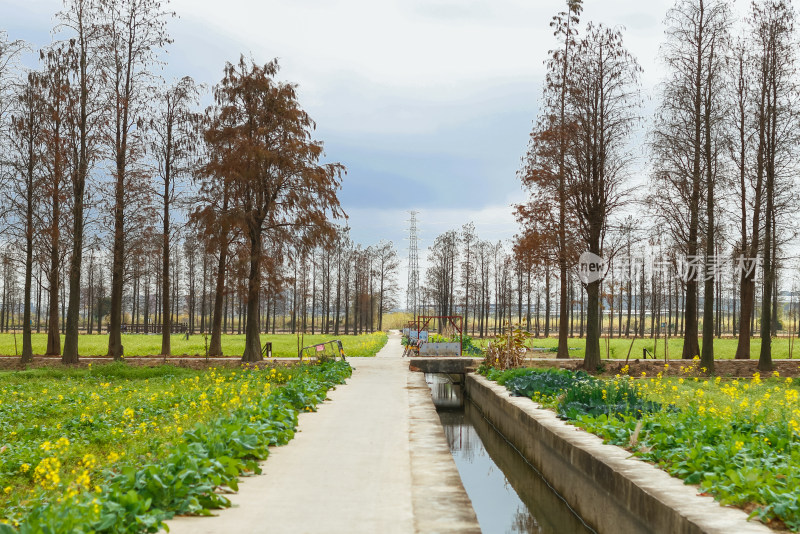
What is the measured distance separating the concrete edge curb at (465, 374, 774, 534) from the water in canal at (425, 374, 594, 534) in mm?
228

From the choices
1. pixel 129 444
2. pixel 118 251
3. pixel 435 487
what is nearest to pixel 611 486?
pixel 435 487

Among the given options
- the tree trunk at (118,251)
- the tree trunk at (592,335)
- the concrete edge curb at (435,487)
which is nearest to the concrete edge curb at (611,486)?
the concrete edge curb at (435,487)

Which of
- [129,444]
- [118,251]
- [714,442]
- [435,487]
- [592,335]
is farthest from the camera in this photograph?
[118,251]

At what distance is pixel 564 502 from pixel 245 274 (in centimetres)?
1664

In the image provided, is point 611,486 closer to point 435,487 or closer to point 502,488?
point 435,487

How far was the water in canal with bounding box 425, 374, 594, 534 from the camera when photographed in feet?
28.8

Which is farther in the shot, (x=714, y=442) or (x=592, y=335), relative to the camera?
(x=592, y=335)

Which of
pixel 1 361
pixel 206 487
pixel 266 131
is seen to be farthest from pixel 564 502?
pixel 1 361

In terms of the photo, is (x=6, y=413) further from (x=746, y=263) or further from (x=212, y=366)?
(x=746, y=263)

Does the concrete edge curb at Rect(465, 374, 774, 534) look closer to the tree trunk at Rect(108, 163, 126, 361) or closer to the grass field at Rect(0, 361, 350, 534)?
the grass field at Rect(0, 361, 350, 534)

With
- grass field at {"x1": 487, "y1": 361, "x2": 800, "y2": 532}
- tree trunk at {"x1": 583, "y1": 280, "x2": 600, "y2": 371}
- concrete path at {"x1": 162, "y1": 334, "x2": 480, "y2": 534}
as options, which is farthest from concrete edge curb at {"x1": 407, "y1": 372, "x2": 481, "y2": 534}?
tree trunk at {"x1": 583, "y1": 280, "x2": 600, "y2": 371}

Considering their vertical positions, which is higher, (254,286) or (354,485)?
(254,286)

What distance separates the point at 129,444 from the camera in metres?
8.71

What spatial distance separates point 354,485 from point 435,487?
32.8 inches
